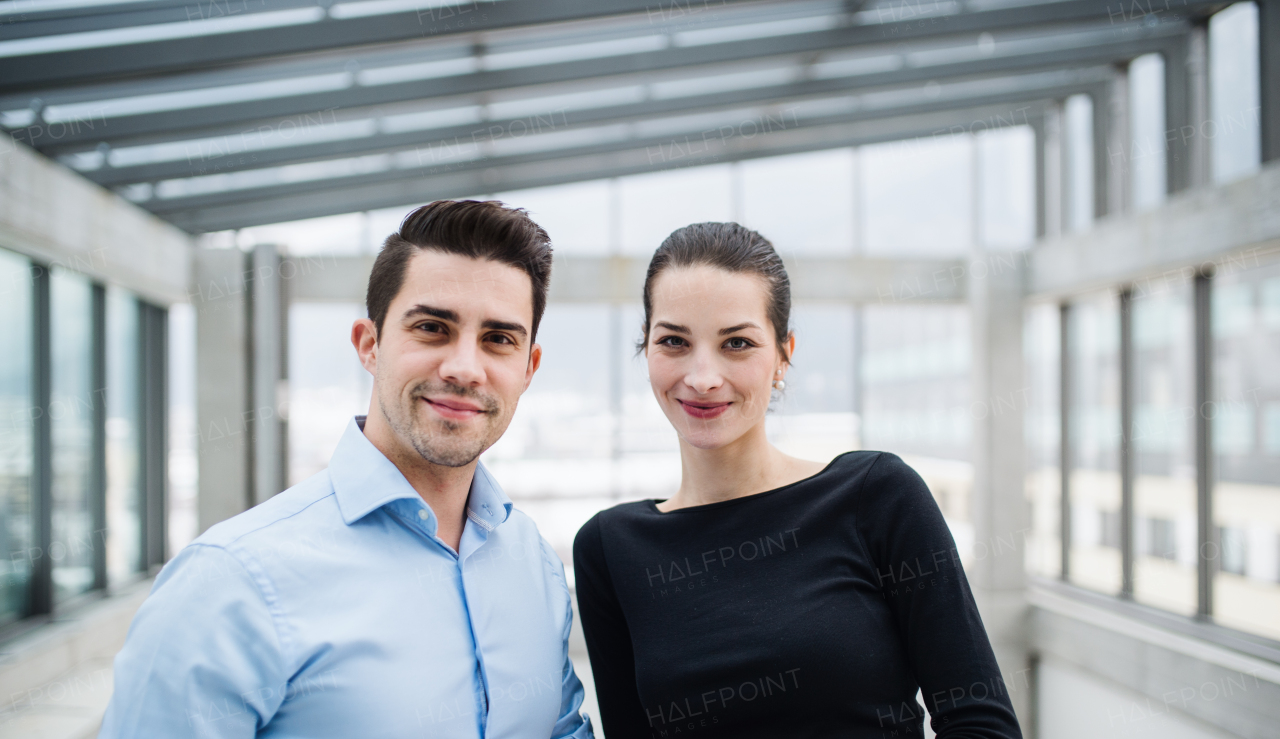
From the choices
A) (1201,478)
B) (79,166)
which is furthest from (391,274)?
(1201,478)

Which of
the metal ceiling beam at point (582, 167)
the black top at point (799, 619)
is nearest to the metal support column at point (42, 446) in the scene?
the metal ceiling beam at point (582, 167)

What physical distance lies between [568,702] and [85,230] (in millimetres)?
5088

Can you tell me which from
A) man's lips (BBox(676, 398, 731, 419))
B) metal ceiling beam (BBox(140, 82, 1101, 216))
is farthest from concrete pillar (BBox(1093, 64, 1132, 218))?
man's lips (BBox(676, 398, 731, 419))

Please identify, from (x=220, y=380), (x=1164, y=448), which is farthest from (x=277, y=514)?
(x=220, y=380)

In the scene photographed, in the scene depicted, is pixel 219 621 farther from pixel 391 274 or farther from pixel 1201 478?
pixel 1201 478

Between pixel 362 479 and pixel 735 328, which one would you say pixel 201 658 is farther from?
pixel 735 328

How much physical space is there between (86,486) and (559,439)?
13.3 feet

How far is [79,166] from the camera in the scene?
200 inches

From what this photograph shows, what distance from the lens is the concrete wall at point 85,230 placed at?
14.1 feet

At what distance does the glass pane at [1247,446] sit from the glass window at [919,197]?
11.1ft

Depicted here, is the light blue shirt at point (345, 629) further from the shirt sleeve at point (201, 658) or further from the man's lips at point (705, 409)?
the man's lips at point (705, 409)

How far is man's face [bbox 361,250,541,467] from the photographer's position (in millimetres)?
1507

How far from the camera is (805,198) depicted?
28.1ft

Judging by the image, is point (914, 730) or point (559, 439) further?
point (559, 439)
